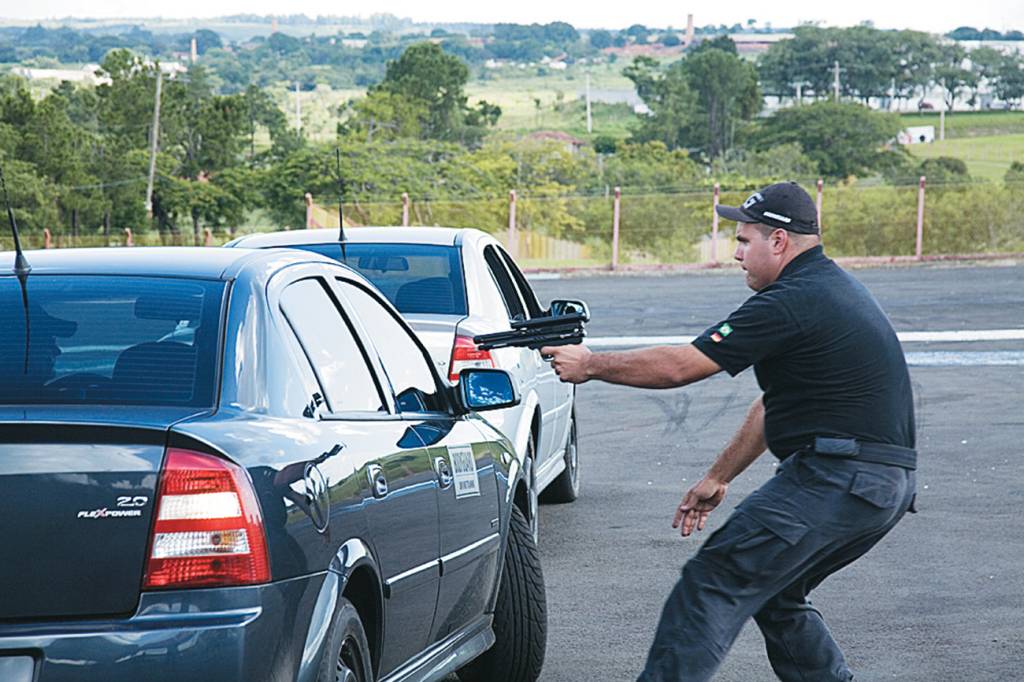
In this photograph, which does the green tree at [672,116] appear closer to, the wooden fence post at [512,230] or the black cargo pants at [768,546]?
the wooden fence post at [512,230]

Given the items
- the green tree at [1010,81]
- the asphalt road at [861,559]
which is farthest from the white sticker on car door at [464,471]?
the green tree at [1010,81]

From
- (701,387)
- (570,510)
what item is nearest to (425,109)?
(701,387)

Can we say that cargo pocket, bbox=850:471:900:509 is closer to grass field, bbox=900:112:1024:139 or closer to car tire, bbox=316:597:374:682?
car tire, bbox=316:597:374:682

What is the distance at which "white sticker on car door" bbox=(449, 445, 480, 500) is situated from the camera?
528 cm

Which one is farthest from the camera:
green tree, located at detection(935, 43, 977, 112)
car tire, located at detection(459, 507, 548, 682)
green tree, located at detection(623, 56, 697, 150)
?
green tree, located at detection(935, 43, 977, 112)

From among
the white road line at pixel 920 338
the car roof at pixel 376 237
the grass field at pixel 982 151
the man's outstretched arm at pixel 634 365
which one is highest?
the man's outstretched arm at pixel 634 365

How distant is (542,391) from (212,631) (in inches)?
236

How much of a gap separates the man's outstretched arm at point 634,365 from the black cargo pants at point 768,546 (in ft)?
1.41

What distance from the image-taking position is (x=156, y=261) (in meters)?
4.68

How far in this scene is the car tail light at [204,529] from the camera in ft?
11.7

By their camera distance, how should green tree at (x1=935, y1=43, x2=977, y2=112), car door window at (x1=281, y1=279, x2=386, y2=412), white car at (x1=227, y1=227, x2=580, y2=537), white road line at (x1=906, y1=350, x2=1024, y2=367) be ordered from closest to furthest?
car door window at (x1=281, y1=279, x2=386, y2=412), white car at (x1=227, y1=227, x2=580, y2=537), white road line at (x1=906, y1=350, x2=1024, y2=367), green tree at (x1=935, y1=43, x2=977, y2=112)

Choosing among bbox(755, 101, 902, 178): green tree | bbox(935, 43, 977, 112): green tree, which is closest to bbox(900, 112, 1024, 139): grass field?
bbox(935, 43, 977, 112): green tree

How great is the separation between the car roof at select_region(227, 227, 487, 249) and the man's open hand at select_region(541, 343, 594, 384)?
3.70 meters

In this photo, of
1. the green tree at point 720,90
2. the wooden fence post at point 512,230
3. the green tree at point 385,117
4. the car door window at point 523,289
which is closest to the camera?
the car door window at point 523,289
